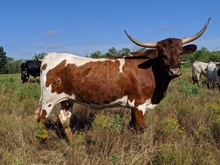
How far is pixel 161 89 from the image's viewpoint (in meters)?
6.01

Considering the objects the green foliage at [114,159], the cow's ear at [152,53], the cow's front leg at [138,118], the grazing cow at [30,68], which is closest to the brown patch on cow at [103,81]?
the cow's front leg at [138,118]

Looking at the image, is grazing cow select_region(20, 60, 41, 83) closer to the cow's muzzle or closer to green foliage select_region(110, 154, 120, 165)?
the cow's muzzle

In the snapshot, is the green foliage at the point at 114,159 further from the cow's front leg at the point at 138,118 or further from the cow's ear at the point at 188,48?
the cow's ear at the point at 188,48

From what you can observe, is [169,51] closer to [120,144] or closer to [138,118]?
[138,118]

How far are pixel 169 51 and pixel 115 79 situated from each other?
117cm

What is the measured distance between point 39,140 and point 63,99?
41.1 inches

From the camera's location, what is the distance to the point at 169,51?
5.61m

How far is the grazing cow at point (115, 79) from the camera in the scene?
5859mm

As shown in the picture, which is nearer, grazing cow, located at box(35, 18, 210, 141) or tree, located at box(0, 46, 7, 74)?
grazing cow, located at box(35, 18, 210, 141)

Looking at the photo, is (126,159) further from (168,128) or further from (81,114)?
(81,114)

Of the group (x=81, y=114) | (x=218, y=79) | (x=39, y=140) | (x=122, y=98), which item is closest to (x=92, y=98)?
(x=122, y=98)

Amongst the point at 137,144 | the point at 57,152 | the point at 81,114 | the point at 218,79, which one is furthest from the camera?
the point at 218,79

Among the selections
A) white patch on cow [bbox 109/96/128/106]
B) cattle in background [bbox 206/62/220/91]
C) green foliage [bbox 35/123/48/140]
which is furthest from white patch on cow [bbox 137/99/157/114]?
cattle in background [bbox 206/62/220/91]

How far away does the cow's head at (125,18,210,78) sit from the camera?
5464 millimetres
